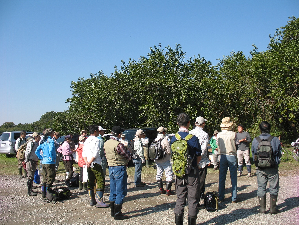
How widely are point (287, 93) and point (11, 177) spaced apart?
50.2 ft

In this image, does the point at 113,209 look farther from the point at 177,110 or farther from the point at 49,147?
the point at 177,110

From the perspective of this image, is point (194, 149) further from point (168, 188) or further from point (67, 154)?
point (67, 154)

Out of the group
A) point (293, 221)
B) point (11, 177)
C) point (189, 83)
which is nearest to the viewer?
point (293, 221)

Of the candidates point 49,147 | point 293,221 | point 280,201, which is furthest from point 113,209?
point 280,201

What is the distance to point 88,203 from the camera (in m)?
7.50

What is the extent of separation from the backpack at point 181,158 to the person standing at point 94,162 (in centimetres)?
239

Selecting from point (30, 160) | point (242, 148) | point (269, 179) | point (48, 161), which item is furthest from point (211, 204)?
point (30, 160)

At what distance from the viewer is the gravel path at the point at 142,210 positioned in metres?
5.87

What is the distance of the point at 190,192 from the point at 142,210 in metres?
2.15

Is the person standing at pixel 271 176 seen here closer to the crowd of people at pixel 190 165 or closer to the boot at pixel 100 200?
the crowd of people at pixel 190 165

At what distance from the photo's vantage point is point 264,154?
596 cm

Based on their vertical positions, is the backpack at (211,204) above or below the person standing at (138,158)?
below

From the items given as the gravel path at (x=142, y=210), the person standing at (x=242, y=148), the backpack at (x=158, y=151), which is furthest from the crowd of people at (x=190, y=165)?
the person standing at (x=242, y=148)

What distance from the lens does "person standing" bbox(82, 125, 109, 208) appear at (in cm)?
670
